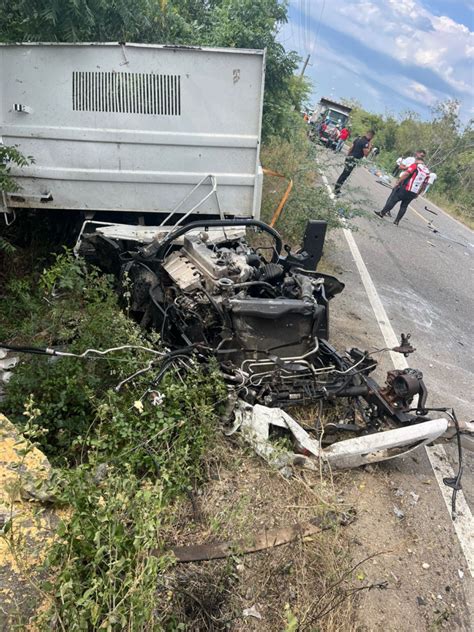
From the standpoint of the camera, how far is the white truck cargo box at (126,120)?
4.51 meters

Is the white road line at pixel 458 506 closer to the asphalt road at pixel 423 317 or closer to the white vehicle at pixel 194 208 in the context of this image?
the asphalt road at pixel 423 317

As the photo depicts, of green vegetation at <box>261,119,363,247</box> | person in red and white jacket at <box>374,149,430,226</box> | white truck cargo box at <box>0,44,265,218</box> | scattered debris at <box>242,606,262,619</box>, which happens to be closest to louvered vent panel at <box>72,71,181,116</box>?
white truck cargo box at <box>0,44,265,218</box>

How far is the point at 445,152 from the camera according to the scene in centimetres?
2484

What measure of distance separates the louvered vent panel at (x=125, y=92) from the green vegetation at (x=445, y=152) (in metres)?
14.2

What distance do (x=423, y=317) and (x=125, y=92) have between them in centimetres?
485

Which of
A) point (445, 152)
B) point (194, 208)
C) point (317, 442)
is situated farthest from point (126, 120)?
point (445, 152)

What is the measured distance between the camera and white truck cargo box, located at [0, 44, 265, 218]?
451 centimetres

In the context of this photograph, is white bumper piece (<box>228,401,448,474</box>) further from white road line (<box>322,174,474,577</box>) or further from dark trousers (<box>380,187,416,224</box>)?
dark trousers (<box>380,187,416,224</box>)

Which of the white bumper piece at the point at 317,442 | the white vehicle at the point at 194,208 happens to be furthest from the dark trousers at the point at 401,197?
the white bumper piece at the point at 317,442

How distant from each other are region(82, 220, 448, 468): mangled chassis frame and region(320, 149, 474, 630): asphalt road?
459mm

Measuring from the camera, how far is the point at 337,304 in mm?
6395

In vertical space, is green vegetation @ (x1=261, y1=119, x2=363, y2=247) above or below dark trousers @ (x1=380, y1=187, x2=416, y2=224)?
above

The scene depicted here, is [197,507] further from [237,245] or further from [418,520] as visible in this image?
[237,245]

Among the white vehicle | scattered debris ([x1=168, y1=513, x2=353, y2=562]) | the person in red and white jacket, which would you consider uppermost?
the white vehicle
